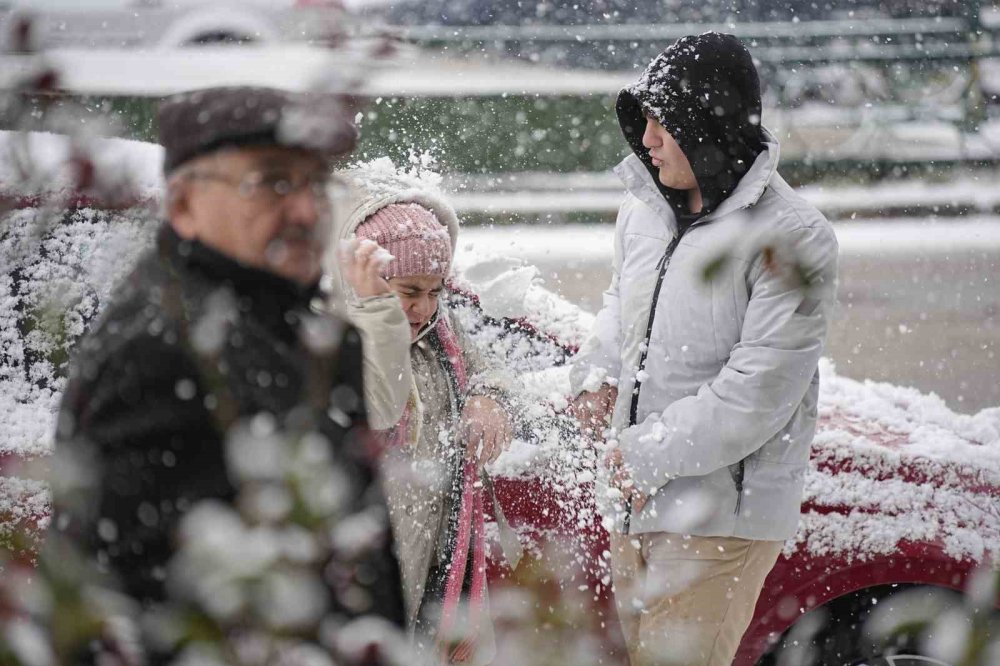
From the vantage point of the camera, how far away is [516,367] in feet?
9.68

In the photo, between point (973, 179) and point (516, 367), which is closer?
point (516, 367)

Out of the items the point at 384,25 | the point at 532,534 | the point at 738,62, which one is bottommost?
the point at 532,534

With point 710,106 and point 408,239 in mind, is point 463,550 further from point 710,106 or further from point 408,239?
point 710,106

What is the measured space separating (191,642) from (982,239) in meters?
9.67

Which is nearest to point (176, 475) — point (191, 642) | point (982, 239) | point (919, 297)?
point (191, 642)

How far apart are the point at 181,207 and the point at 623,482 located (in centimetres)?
146

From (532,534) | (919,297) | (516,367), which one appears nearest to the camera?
(532,534)

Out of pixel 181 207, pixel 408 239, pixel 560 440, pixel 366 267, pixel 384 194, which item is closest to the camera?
pixel 181 207

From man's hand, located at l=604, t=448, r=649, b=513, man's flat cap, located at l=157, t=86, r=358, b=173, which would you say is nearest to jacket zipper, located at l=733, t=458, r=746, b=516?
man's hand, located at l=604, t=448, r=649, b=513

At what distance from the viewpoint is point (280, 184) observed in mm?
1122

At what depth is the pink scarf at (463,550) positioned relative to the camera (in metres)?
2.29

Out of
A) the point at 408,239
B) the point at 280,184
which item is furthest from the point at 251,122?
the point at 408,239

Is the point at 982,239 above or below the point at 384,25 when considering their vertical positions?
below

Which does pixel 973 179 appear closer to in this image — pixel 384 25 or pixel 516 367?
pixel 516 367
